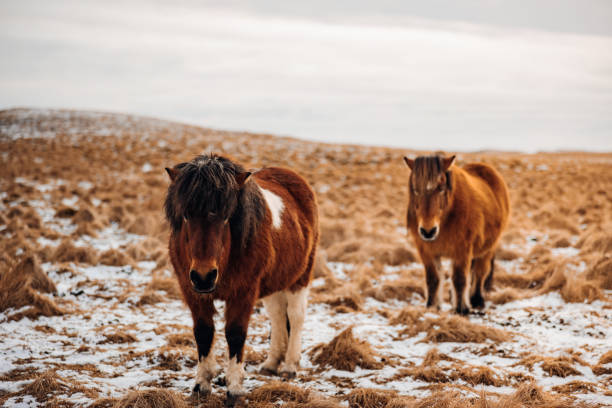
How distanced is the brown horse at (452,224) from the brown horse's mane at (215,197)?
2.82 metres

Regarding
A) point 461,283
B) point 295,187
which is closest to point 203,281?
point 295,187

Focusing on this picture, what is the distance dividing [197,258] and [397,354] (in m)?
2.80

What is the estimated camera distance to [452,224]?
20.2ft

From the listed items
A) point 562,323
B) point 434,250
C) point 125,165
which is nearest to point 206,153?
point 434,250

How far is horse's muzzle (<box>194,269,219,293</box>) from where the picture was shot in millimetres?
3137

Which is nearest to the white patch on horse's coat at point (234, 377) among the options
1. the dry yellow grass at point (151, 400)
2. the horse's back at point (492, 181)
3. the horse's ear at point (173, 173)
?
the dry yellow grass at point (151, 400)

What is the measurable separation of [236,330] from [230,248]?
67 centimetres

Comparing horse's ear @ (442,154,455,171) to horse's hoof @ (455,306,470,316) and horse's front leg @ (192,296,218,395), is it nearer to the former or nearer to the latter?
horse's hoof @ (455,306,470,316)

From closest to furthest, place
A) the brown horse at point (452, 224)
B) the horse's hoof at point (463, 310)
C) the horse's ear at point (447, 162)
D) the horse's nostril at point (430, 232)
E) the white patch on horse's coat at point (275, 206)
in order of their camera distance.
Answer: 1. the white patch on horse's coat at point (275, 206)
2. the horse's nostril at point (430, 232)
3. the brown horse at point (452, 224)
4. the horse's ear at point (447, 162)
5. the horse's hoof at point (463, 310)

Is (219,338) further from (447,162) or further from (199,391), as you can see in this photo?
(447,162)

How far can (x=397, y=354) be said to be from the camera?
16.2 ft

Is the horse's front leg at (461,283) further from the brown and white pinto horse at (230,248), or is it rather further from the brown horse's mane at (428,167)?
the brown and white pinto horse at (230,248)

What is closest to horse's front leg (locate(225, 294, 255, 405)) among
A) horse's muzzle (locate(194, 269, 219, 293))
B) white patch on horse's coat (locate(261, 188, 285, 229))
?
horse's muzzle (locate(194, 269, 219, 293))

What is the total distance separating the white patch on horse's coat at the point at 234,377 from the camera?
3.68m
